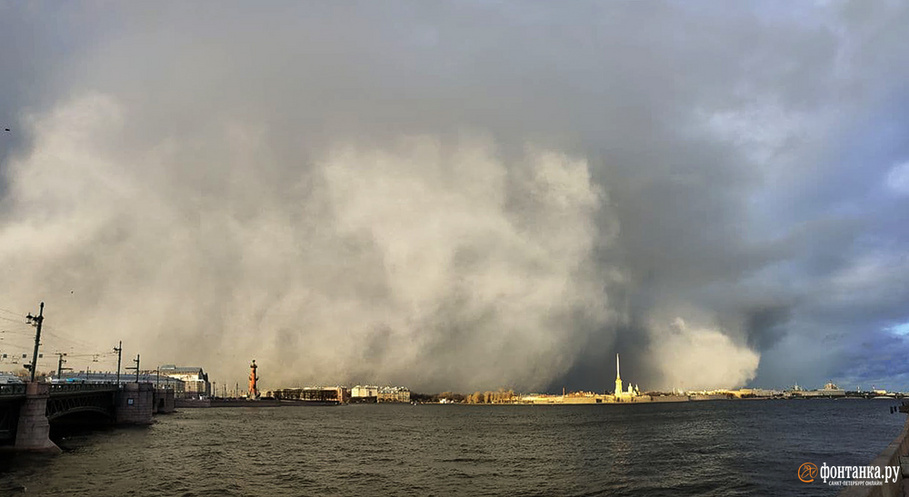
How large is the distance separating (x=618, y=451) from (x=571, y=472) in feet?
71.6

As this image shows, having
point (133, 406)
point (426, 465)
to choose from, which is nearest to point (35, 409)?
point (426, 465)

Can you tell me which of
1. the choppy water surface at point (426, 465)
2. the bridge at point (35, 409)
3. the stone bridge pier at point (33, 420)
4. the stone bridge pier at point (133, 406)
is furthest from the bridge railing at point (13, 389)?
the stone bridge pier at point (133, 406)

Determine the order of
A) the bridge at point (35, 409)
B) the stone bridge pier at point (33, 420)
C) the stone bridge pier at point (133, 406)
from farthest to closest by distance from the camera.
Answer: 1. the stone bridge pier at point (133, 406)
2. the stone bridge pier at point (33, 420)
3. the bridge at point (35, 409)

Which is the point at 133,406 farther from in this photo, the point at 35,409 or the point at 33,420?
the point at 35,409

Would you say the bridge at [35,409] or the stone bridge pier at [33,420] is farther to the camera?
the stone bridge pier at [33,420]

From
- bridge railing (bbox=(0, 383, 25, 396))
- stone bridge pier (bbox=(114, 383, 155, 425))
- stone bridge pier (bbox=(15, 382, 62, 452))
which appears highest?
bridge railing (bbox=(0, 383, 25, 396))

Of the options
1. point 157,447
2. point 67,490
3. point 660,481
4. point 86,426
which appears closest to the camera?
point 67,490

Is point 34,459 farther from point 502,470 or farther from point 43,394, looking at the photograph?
point 502,470

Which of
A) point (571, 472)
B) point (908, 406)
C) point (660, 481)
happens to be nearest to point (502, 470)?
point (571, 472)

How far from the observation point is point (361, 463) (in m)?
58.6

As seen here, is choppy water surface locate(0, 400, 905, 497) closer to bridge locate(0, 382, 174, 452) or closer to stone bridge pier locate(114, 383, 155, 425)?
bridge locate(0, 382, 174, 452)

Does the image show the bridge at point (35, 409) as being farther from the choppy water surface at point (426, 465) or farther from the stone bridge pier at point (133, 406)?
the stone bridge pier at point (133, 406)

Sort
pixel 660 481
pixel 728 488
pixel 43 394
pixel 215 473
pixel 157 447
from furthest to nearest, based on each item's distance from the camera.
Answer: pixel 157 447, pixel 43 394, pixel 215 473, pixel 660 481, pixel 728 488

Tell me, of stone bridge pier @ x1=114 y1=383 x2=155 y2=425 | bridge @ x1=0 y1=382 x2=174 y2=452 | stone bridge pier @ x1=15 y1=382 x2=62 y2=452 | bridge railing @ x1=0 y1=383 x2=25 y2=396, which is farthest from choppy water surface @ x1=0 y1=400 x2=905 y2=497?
stone bridge pier @ x1=114 y1=383 x2=155 y2=425
